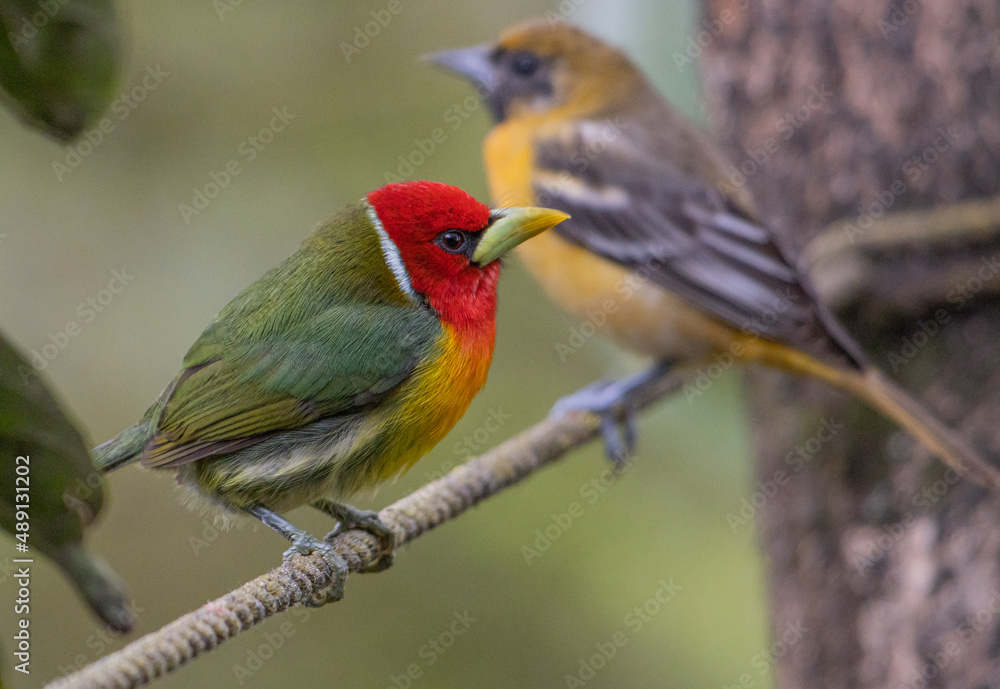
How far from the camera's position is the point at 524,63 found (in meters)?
3.93

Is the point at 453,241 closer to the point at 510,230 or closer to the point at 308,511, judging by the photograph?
the point at 510,230

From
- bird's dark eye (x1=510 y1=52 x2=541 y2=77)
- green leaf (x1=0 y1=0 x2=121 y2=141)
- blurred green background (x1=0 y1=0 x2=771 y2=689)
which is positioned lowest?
blurred green background (x1=0 y1=0 x2=771 y2=689)

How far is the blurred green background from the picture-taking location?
378 centimetres

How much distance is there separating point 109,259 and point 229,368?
3.16 m

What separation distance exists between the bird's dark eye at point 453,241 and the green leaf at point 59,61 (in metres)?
0.51

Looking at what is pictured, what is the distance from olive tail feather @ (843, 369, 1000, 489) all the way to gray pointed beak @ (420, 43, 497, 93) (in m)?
1.80

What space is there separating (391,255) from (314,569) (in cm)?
46

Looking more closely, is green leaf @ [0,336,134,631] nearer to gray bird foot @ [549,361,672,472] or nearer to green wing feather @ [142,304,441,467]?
green wing feather @ [142,304,441,467]

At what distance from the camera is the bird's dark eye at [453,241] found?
4.48 feet

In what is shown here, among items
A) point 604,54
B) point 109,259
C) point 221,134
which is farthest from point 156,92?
point 604,54

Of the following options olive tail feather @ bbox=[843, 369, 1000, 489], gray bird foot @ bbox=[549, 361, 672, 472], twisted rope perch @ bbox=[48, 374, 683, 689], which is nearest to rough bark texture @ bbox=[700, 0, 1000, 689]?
olive tail feather @ bbox=[843, 369, 1000, 489]

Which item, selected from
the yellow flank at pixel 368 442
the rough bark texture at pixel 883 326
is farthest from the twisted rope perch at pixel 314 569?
the rough bark texture at pixel 883 326

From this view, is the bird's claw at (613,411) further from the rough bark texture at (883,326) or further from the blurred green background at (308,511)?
the rough bark texture at (883,326)

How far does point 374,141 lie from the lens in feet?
14.6
